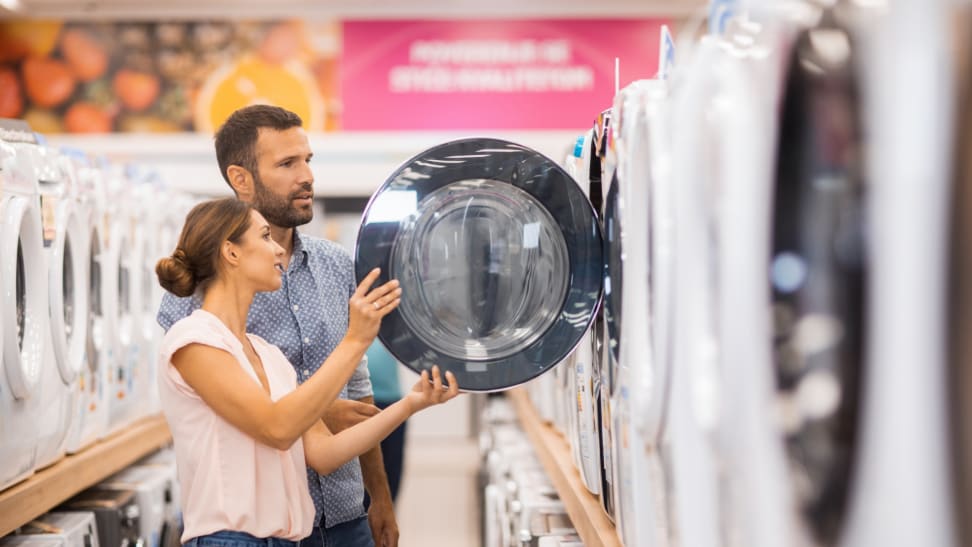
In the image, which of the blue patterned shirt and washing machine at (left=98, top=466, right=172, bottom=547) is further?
washing machine at (left=98, top=466, right=172, bottom=547)

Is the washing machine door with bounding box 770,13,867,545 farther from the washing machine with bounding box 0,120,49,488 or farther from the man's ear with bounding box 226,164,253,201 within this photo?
the washing machine with bounding box 0,120,49,488

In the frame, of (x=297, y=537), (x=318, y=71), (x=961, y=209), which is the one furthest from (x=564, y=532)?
(x=318, y=71)

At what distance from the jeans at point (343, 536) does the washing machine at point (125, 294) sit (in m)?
Answer: 1.62

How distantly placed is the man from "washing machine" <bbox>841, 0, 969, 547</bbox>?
1.61 metres

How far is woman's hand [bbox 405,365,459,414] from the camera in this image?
183 centimetres

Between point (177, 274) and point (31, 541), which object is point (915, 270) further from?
point (31, 541)

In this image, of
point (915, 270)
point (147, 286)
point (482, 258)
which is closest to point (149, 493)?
point (147, 286)

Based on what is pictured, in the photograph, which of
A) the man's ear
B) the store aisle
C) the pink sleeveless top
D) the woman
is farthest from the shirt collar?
the store aisle

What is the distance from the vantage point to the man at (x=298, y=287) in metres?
2.23

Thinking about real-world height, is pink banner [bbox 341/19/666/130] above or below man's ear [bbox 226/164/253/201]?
above

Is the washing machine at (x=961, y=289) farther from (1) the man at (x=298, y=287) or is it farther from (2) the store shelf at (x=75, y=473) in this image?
(2) the store shelf at (x=75, y=473)

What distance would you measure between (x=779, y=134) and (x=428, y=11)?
231 inches

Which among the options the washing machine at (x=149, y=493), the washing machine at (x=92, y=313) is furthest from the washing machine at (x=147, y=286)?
the washing machine at (x=92, y=313)

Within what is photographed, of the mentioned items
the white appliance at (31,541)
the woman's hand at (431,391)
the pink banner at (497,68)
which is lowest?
the white appliance at (31,541)
